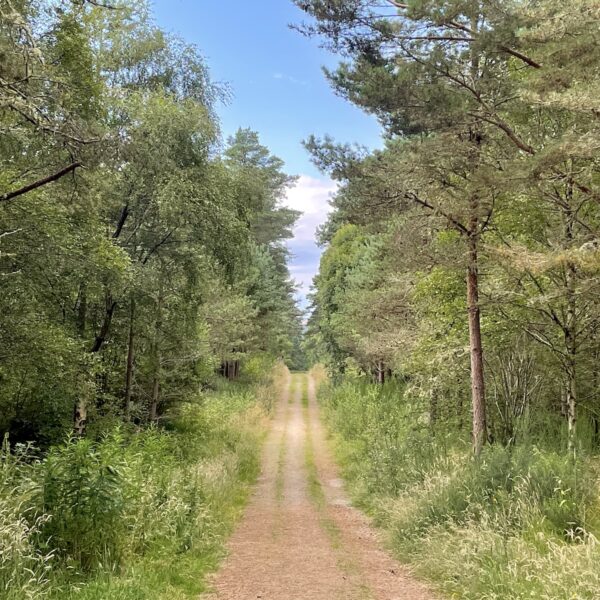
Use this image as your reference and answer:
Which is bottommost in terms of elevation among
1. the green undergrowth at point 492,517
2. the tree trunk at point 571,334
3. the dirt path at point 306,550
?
the dirt path at point 306,550

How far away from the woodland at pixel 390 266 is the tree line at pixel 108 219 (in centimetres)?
5

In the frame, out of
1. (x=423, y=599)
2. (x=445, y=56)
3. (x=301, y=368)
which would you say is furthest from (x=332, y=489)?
(x=301, y=368)

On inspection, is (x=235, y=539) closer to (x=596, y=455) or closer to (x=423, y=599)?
(x=423, y=599)

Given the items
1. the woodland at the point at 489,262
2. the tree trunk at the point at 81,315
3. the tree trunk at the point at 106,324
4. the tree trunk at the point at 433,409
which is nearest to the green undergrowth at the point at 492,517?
the woodland at the point at 489,262

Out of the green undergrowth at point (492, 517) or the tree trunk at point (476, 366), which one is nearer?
the green undergrowth at point (492, 517)

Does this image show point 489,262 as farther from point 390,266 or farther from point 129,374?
point 129,374

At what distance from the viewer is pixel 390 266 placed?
401 inches

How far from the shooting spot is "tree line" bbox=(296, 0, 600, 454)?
720cm

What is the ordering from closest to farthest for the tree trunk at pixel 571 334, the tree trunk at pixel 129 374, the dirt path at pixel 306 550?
the dirt path at pixel 306 550, the tree trunk at pixel 571 334, the tree trunk at pixel 129 374

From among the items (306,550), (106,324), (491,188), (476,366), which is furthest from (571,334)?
(106,324)

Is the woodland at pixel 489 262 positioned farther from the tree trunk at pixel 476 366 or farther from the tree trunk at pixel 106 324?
the tree trunk at pixel 106 324

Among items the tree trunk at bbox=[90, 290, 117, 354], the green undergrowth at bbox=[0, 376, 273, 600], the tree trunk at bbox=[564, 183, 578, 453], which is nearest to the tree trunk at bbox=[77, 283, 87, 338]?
the tree trunk at bbox=[90, 290, 117, 354]

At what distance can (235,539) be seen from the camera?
314 inches

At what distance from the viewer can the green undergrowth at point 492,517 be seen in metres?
4.62
